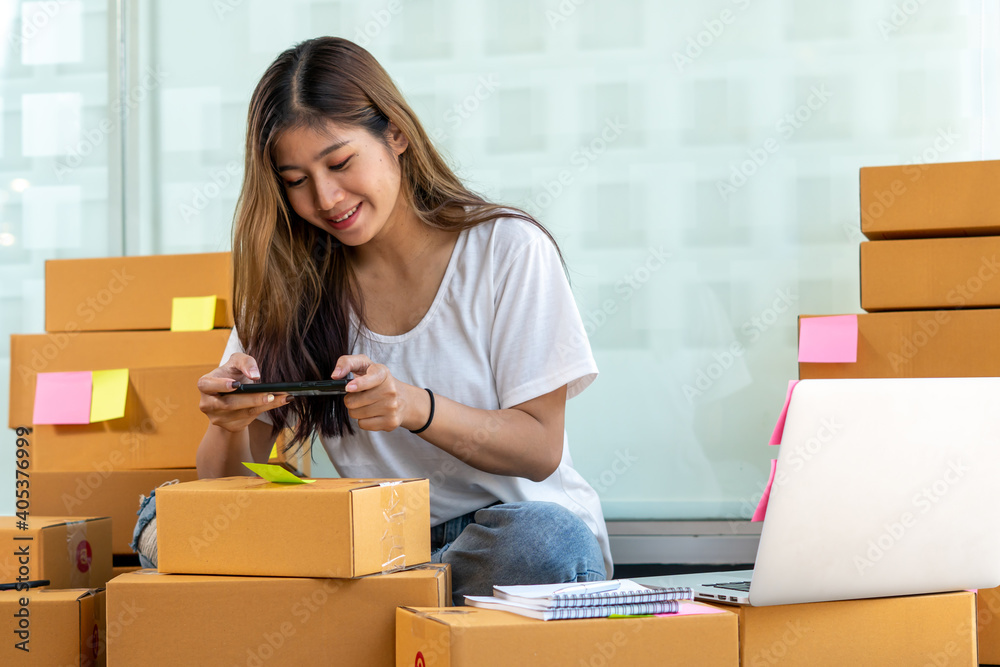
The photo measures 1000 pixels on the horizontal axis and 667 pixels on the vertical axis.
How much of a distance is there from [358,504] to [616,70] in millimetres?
1170

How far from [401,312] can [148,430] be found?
0.54m

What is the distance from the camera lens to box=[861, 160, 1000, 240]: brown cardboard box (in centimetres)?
133

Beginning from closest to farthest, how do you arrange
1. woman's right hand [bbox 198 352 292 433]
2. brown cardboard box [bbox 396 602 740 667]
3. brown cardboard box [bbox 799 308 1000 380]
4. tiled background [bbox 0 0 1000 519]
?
1. brown cardboard box [bbox 396 602 740 667]
2. woman's right hand [bbox 198 352 292 433]
3. brown cardboard box [bbox 799 308 1000 380]
4. tiled background [bbox 0 0 1000 519]

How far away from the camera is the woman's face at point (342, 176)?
1198 millimetres

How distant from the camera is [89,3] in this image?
1916 mm

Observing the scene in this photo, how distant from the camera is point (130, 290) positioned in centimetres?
159

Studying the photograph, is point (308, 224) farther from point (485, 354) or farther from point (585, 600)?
point (585, 600)

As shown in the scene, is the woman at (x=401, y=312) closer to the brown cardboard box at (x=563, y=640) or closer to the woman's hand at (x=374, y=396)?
the woman's hand at (x=374, y=396)

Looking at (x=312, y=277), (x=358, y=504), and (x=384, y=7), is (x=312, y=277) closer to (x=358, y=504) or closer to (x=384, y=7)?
(x=358, y=504)

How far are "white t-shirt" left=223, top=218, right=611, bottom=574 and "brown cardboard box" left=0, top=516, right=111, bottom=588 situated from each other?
16.4 inches

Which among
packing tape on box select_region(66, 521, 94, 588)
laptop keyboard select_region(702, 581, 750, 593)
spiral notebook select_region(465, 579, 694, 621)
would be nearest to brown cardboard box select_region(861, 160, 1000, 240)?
laptop keyboard select_region(702, 581, 750, 593)

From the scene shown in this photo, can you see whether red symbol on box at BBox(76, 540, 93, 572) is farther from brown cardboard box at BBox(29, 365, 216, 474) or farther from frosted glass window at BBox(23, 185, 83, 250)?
frosted glass window at BBox(23, 185, 83, 250)

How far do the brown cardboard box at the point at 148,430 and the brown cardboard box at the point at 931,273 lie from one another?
113 centimetres

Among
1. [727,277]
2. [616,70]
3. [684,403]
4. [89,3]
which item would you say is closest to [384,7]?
[616,70]
